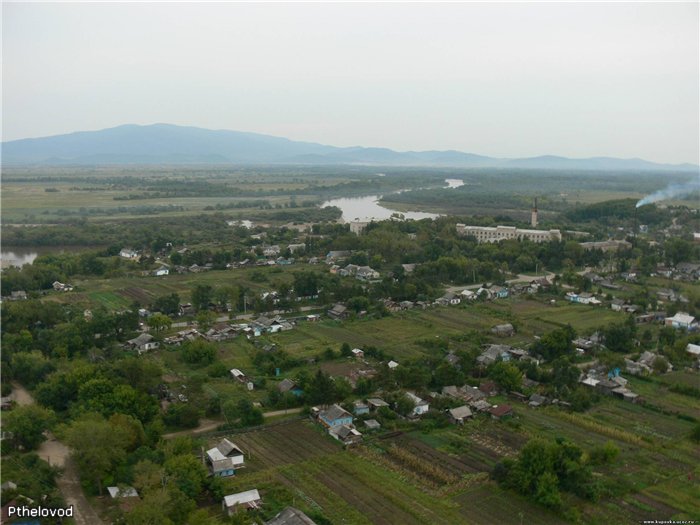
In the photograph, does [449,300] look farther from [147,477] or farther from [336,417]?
[147,477]

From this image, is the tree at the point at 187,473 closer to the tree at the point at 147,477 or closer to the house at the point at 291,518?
A: the tree at the point at 147,477

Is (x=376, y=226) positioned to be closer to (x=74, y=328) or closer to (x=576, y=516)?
(x=74, y=328)

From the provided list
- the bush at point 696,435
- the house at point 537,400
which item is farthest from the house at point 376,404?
the bush at point 696,435

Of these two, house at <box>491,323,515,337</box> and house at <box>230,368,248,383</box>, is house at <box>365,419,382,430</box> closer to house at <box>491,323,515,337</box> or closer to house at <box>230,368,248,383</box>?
house at <box>230,368,248,383</box>

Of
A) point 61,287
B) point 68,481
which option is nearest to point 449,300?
point 68,481

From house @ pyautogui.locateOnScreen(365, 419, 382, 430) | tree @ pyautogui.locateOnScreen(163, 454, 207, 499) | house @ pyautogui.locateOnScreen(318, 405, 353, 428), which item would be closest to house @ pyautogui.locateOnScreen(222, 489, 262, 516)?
tree @ pyautogui.locateOnScreen(163, 454, 207, 499)

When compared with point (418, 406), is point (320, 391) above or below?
above
